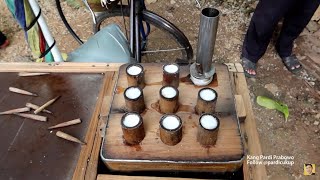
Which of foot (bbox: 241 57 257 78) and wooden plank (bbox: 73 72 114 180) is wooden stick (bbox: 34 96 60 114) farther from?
foot (bbox: 241 57 257 78)

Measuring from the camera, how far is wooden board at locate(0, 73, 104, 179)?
43.6 inches

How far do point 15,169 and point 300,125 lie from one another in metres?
2.53

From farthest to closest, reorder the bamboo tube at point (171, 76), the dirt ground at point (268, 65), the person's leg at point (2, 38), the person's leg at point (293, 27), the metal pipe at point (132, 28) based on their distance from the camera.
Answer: the person's leg at point (2, 38)
the person's leg at point (293, 27)
the dirt ground at point (268, 65)
the metal pipe at point (132, 28)
the bamboo tube at point (171, 76)

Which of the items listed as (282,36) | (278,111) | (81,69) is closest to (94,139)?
(81,69)

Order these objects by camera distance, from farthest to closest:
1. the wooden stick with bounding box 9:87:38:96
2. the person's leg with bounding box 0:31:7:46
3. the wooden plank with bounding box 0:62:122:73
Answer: the person's leg with bounding box 0:31:7:46 → the wooden plank with bounding box 0:62:122:73 → the wooden stick with bounding box 9:87:38:96

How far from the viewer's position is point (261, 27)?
280 centimetres

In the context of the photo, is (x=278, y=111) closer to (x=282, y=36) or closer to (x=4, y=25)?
(x=282, y=36)

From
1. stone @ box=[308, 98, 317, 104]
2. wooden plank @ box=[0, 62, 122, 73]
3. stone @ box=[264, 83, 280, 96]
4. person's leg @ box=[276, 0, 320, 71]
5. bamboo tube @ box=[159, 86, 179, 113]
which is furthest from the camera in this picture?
stone @ box=[264, 83, 280, 96]

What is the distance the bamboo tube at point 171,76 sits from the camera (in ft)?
3.97

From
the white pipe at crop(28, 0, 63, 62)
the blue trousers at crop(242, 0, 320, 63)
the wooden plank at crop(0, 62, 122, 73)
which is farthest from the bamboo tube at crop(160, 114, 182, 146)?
the blue trousers at crop(242, 0, 320, 63)

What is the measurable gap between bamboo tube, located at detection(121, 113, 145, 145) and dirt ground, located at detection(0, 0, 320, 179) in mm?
1797

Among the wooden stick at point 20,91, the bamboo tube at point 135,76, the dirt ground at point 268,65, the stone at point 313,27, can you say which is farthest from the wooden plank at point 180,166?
the stone at point 313,27

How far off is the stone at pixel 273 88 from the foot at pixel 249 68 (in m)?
0.20

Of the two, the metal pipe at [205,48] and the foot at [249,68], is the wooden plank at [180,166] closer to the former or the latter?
the metal pipe at [205,48]
